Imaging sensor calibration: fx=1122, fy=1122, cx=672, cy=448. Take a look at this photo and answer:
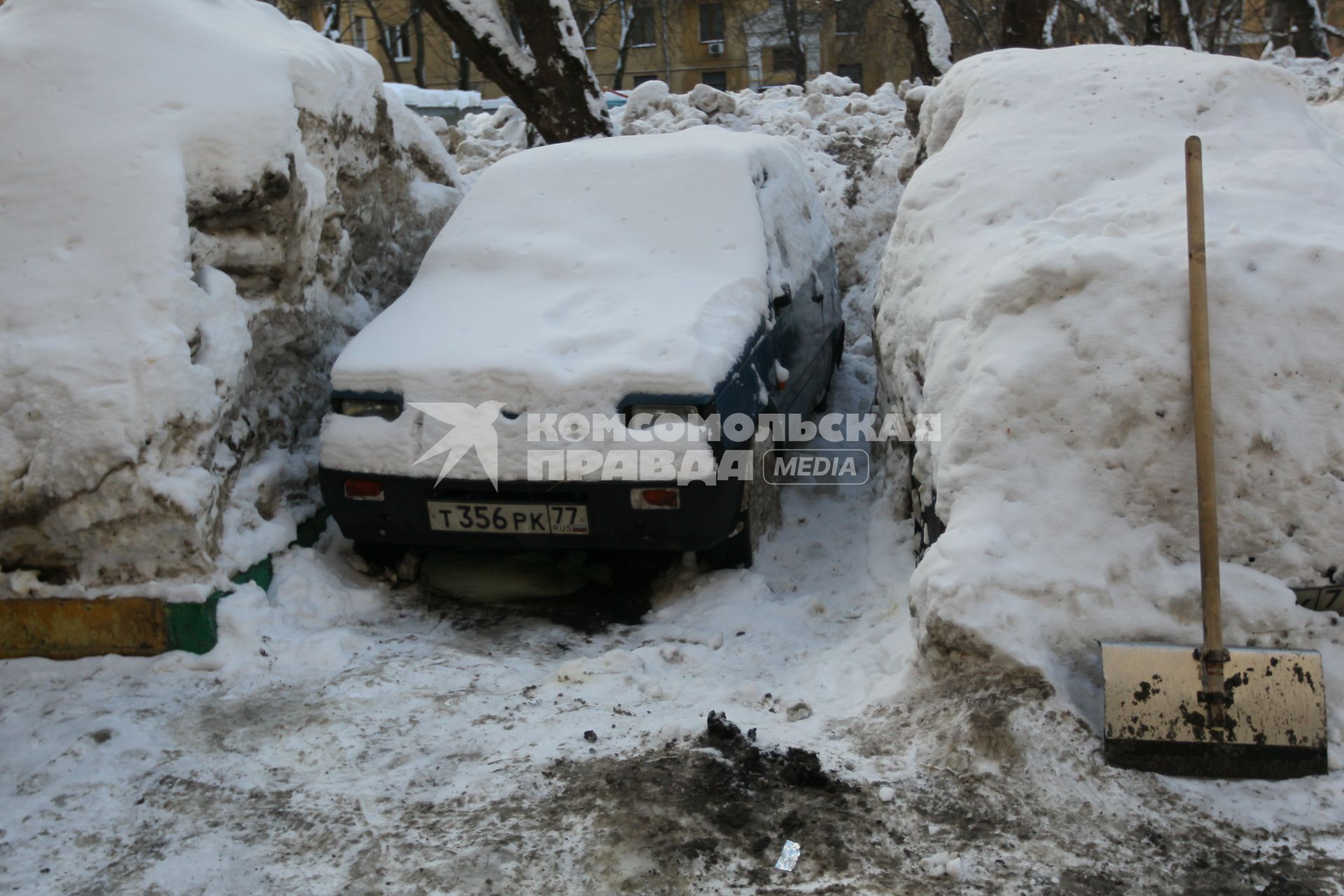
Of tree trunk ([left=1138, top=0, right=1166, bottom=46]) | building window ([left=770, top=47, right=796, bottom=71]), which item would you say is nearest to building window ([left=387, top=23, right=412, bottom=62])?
building window ([left=770, top=47, right=796, bottom=71])

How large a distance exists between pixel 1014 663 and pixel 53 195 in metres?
3.62

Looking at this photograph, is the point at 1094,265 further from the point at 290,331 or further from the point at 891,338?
the point at 290,331

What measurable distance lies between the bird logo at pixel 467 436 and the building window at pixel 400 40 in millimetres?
29596

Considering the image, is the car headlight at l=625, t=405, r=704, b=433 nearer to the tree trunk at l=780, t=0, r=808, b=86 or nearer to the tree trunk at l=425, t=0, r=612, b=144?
the tree trunk at l=425, t=0, r=612, b=144

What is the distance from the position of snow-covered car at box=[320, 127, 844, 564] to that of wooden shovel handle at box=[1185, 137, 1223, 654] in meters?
1.58

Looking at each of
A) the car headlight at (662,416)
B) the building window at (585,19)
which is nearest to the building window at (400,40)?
the building window at (585,19)

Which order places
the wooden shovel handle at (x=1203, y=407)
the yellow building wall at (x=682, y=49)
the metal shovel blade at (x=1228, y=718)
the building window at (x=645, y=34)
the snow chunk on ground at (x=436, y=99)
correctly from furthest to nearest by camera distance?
the building window at (x=645, y=34) → the yellow building wall at (x=682, y=49) → the snow chunk on ground at (x=436, y=99) → the wooden shovel handle at (x=1203, y=407) → the metal shovel blade at (x=1228, y=718)

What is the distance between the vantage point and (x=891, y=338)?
4590 mm

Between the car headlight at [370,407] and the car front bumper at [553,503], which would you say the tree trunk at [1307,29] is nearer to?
the car front bumper at [553,503]

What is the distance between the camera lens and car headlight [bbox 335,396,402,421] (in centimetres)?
422

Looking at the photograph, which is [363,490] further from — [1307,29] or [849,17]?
[849,17]

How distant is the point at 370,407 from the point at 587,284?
3.45ft

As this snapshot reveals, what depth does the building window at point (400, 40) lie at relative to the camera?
32.7 meters

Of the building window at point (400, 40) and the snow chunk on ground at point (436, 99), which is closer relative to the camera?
the snow chunk on ground at point (436, 99)
